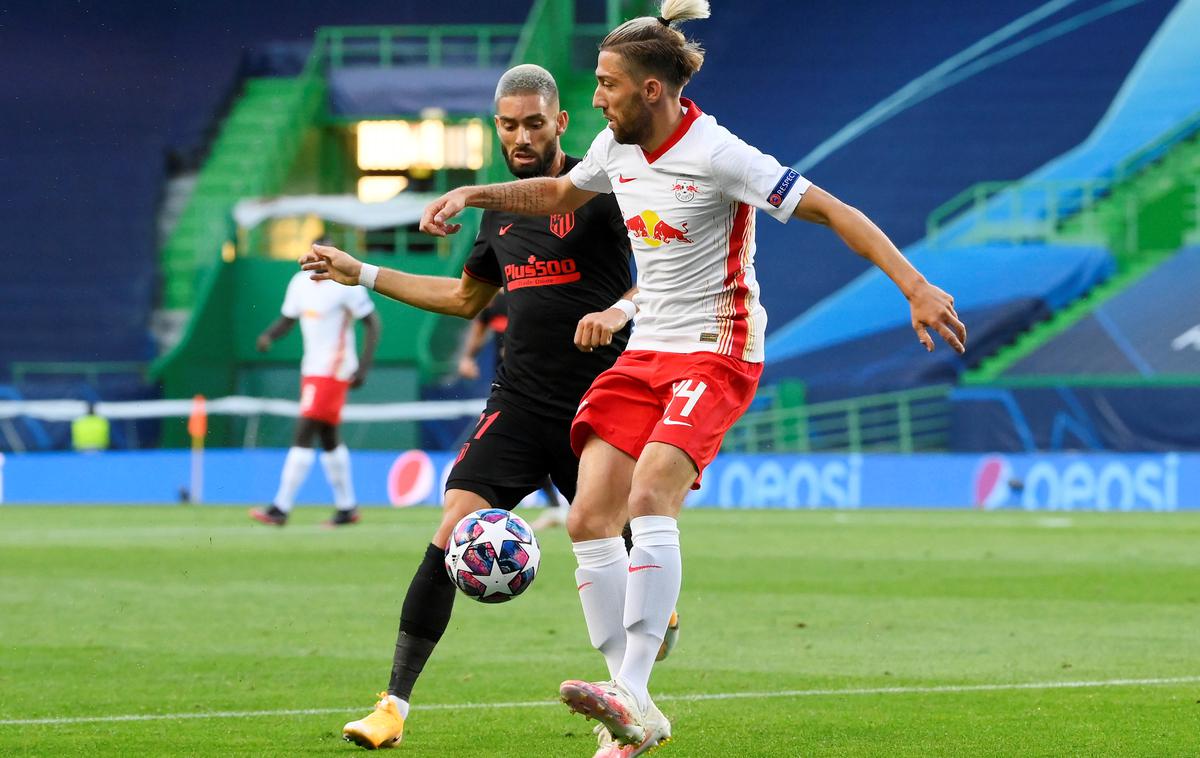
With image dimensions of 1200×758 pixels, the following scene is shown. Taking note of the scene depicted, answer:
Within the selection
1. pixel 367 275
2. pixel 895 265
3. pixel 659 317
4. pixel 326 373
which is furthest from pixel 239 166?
pixel 895 265

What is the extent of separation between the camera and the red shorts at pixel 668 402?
516cm

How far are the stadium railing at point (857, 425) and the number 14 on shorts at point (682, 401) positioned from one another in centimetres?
1860

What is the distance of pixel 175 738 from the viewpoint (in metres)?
5.44

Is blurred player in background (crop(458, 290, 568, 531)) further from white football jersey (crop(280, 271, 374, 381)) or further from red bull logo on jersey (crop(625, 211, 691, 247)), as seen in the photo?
red bull logo on jersey (crop(625, 211, 691, 247))

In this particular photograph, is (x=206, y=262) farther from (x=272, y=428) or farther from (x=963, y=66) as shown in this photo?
(x=963, y=66)

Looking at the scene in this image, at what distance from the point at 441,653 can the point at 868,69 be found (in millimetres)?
23636

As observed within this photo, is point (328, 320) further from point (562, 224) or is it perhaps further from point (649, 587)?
point (649, 587)

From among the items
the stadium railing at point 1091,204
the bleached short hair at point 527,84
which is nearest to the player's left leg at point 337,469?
the bleached short hair at point 527,84

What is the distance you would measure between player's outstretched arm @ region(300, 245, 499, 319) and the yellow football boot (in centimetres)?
128

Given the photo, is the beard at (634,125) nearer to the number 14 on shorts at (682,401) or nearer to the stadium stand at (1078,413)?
the number 14 on shorts at (682,401)

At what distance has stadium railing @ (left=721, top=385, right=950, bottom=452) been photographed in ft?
78.3

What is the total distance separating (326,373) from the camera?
15.6 metres

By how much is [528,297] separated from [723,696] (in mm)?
1563

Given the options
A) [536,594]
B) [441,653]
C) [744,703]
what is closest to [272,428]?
[536,594]
